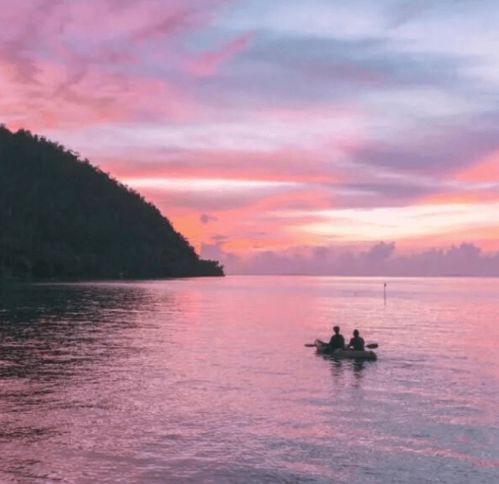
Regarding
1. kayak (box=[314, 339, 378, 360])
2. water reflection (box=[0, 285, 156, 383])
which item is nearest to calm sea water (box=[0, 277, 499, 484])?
water reflection (box=[0, 285, 156, 383])

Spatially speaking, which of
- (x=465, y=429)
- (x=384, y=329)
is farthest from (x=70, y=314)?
(x=465, y=429)

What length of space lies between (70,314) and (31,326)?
882 inches

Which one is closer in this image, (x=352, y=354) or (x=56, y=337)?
(x=352, y=354)

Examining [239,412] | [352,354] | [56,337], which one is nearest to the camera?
[239,412]

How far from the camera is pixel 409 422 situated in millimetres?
36094

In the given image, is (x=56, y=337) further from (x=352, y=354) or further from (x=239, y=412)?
(x=239, y=412)

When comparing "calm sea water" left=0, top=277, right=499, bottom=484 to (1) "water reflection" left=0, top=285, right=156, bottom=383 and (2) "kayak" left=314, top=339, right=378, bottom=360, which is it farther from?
(2) "kayak" left=314, top=339, right=378, bottom=360

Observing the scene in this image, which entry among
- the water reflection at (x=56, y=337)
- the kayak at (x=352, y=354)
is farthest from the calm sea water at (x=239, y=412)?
the kayak at (x=352, y=354)

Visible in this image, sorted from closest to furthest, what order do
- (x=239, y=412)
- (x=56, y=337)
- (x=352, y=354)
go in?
(x=239, y=412), (x=352, y=354), (x=56, y=337)

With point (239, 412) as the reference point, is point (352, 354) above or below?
above

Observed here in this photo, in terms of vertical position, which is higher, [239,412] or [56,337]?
[56,337]

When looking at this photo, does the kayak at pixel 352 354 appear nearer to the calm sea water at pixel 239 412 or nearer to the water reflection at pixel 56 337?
the calm sea water at pixel 239 412

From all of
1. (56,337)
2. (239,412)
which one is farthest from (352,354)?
(56,337)

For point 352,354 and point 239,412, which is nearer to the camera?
point 239,412
